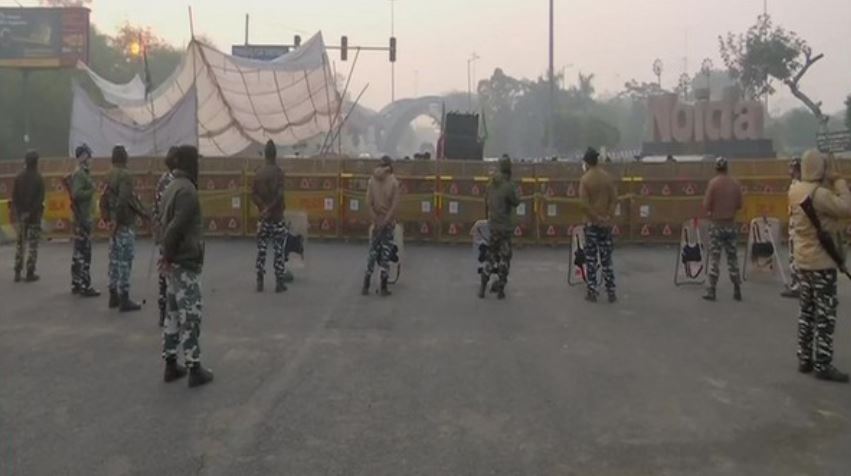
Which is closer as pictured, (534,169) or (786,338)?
(786,338)

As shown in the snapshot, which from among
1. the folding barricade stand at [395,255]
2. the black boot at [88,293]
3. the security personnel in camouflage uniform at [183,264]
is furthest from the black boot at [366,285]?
the security personnel in camouflage uniform at [183,264]

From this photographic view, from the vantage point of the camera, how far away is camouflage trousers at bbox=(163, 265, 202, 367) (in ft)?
20.2

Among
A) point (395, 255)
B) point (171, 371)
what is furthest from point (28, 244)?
point (171, 371)

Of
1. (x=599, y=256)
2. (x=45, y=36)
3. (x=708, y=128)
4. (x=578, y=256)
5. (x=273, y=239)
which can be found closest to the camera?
(x=599, y=256)

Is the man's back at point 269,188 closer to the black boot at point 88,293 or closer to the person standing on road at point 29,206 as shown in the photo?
the black boot at point 88,293

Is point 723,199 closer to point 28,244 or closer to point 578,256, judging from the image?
point 578,256

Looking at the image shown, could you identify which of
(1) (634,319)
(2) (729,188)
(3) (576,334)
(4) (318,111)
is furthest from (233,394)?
(4) (318,111)

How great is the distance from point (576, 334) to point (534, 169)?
8.95 meters

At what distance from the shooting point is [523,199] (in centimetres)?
1648

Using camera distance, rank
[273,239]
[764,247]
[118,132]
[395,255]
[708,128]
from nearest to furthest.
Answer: [273,239], [395,255], [764,247], [118,132], [708,128]

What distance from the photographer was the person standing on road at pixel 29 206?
35.3ft

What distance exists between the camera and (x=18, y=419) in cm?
538

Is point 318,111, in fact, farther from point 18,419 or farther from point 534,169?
point 18,419

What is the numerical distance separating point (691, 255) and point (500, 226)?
313cm
